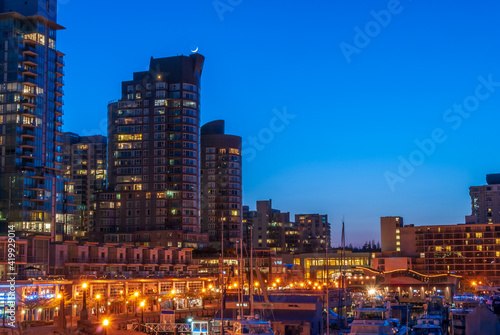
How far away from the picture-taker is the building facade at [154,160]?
162 meters

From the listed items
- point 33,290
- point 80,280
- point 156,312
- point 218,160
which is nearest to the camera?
point 33,290

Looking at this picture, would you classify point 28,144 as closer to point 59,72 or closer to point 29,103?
point 29,103

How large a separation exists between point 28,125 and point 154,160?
47.1 m

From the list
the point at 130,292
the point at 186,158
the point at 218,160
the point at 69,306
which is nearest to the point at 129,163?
the point at 186,158

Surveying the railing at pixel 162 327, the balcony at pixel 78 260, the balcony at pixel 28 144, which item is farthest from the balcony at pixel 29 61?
the railing at pixel 162 327

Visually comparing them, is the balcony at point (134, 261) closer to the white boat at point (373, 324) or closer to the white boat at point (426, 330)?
the white boat at point (426, 330)

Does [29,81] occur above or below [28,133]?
above

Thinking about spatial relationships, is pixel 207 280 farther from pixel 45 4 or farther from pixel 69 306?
pixel 45 4

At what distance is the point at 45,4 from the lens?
12456 cm

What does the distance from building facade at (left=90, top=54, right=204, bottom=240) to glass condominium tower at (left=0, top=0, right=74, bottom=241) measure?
37917mm

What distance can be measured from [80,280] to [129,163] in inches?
2943

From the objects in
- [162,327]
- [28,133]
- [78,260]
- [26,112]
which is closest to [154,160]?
[28,133]

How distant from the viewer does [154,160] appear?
536 ft

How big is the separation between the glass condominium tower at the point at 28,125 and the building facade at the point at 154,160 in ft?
124
